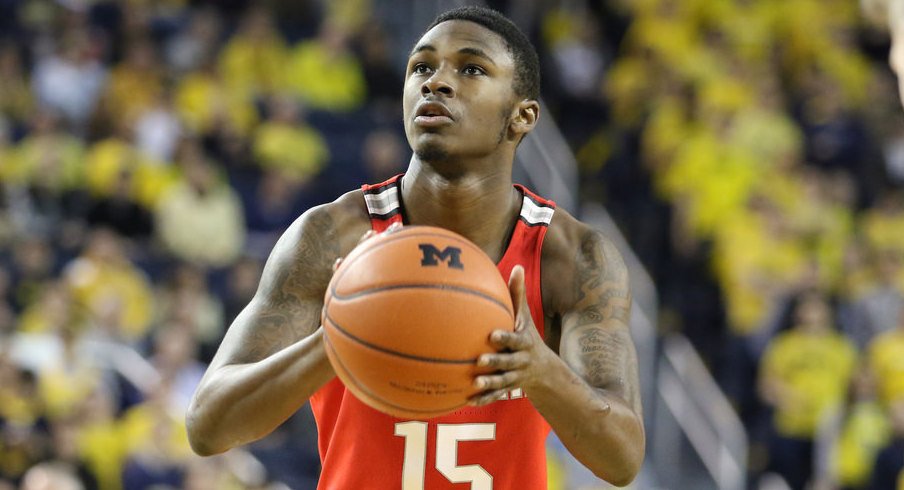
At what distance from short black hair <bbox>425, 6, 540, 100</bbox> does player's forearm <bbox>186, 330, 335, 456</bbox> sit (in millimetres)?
1175

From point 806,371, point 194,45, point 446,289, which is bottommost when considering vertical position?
point 806,371

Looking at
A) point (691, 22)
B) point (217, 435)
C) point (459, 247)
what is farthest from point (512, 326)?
point (691, 22)

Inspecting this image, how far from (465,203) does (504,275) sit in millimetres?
260

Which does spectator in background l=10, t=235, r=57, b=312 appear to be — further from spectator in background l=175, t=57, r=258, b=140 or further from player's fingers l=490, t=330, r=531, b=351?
player's fingers l=490, t=330, r=531, b=351

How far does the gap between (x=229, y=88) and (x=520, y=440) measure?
856cm

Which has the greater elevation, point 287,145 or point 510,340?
point 510,340

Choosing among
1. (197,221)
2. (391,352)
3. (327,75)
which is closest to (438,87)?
(391,352)

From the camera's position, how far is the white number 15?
4051 millimetres

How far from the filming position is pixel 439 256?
3385mm

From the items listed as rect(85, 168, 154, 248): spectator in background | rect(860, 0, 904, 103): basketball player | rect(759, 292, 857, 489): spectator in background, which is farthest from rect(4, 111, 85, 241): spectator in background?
rect(860, 0, 904, 103): basketball player

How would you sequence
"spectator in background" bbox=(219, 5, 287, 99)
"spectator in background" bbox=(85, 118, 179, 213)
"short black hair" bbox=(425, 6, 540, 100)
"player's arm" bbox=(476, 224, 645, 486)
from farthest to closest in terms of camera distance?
"spectator in background" bbox=(219, 5, 287, 99)
"spectator in background" bbox=(85, 118, 179, 213)
"short black hair" bbox=(425, 6, 540, 100)
"player's arm" bbox=(476, 224, 645, 486)

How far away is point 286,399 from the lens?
11.9ft

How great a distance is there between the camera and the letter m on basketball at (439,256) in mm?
3371

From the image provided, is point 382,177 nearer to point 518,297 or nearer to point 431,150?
point 431,150
